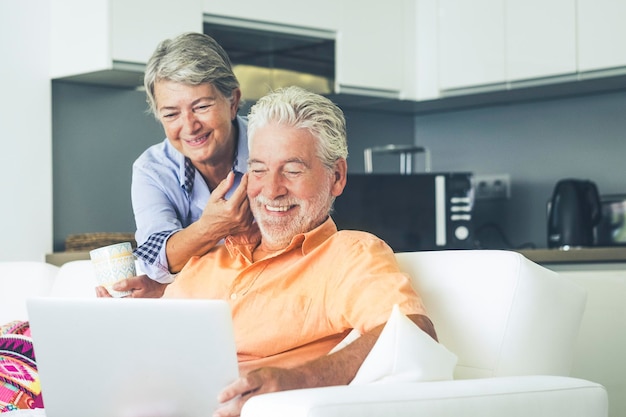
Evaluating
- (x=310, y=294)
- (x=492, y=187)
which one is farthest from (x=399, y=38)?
(x=310, y=294)

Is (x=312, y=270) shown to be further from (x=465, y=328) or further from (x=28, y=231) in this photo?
(x=28, y=231)

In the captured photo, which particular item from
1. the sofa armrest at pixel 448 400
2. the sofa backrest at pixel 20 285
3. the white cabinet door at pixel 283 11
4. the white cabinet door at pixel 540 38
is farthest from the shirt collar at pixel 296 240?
the white cabinet door at pixel 540 38

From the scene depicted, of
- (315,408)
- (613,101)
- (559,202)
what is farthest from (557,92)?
(315,408)

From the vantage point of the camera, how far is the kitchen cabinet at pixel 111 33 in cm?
368

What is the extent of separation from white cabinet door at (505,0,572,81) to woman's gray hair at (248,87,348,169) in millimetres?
2082

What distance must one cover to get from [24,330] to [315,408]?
1.23 meters

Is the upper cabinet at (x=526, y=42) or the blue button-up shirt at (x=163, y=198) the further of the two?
the upper cabinet at (x=526, y=42)

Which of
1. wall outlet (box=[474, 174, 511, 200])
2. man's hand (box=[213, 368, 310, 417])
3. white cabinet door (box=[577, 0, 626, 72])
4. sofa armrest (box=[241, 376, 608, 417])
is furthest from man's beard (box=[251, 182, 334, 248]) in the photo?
wall outlet (box=[474, 174, 511, 200])

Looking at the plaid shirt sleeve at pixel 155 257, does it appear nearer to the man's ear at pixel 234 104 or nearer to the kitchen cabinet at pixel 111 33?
the man's ear at pixel 234 104

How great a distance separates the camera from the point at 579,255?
374 cm

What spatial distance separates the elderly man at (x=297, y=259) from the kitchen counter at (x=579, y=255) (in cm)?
162

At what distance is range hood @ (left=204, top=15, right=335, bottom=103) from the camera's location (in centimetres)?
414

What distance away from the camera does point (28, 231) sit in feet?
12.4

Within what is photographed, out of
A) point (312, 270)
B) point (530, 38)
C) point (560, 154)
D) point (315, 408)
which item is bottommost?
point (315, 408)
